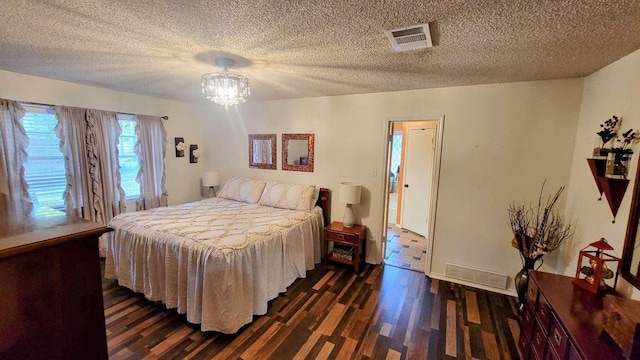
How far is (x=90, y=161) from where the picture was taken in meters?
3.20

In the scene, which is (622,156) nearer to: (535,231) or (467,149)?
(535,231)

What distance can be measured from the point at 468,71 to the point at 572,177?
142cm

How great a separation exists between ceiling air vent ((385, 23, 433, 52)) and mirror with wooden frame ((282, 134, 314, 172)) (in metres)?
2.09

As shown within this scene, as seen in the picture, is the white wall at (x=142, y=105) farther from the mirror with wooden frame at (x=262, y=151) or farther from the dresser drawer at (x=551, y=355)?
the dresser drawer at (x=551, y=355)

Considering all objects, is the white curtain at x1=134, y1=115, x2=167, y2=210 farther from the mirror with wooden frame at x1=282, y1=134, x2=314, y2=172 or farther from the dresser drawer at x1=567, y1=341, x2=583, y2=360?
the dresser drawer at x1=567, y1=341, x2=583, y2=360

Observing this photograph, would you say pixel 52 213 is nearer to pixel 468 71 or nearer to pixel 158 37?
A: pixel 158 37

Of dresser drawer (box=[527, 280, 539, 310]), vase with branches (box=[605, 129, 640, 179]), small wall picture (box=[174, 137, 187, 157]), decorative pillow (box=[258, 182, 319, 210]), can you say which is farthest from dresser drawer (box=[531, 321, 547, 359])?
small wall picture (box=[174, 137, 187, 157])

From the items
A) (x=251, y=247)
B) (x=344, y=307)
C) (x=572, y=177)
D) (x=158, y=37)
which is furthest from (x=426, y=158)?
(x=158, y=37)

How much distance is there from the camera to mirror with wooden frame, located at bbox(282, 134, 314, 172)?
12.2ft

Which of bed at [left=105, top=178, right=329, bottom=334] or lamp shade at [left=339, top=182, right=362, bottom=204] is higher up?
lamp shade at [left=339, top=182, right=362, bottom=204]

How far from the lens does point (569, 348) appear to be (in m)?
1.29

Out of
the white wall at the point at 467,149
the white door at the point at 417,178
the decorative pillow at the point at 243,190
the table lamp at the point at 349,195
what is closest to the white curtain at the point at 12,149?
the decorative pillow at the point at 243,190

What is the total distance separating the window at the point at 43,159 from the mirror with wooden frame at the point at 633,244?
5.00 m

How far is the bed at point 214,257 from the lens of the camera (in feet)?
6.82
